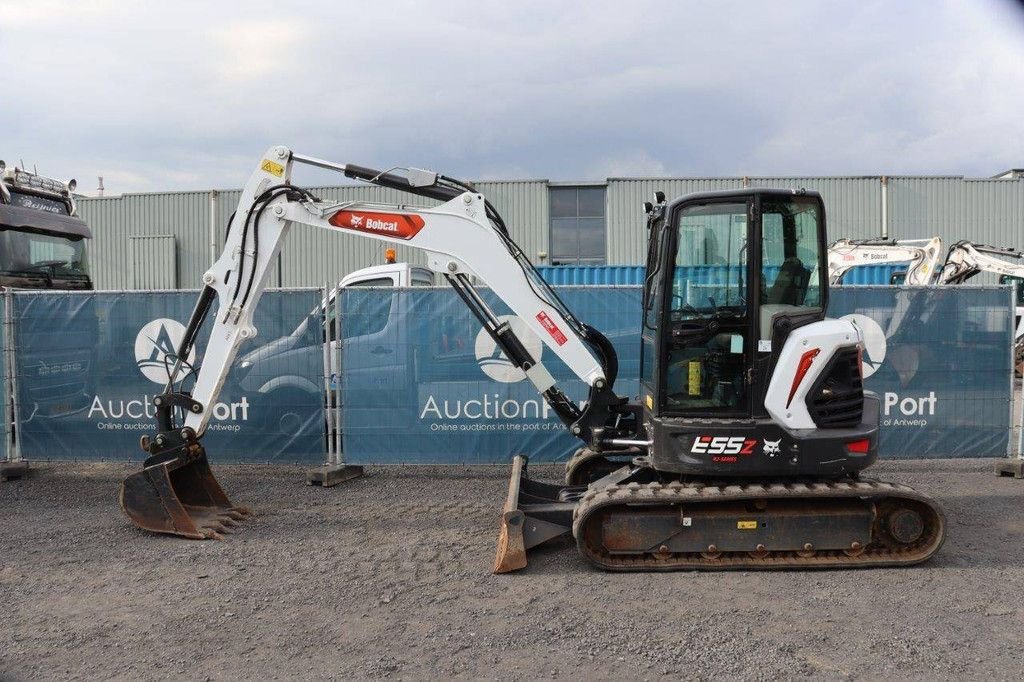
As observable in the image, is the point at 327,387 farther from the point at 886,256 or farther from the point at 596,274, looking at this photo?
the point at 886,256

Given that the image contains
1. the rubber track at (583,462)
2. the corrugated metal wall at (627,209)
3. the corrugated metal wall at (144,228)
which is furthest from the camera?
the corrugated metal wall at (144,228)

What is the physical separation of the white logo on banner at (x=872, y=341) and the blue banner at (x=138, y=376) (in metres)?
5.83

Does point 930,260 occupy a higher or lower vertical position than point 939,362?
higher

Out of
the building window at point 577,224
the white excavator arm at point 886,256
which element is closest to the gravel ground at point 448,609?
the white excavator arm at point 886,256

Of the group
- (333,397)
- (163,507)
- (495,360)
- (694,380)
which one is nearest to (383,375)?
(333,397)

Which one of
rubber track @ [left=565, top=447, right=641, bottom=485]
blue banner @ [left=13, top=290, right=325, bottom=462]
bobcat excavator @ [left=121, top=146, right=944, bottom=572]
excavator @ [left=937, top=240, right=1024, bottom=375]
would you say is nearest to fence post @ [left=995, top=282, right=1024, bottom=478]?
bobcat excavator @ [left=121, top=146, right=944, bottom=572]

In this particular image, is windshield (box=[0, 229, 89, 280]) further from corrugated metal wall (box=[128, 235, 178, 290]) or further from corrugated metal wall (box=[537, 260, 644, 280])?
corrugated metal wall (box=[128, 235, 178, 290])

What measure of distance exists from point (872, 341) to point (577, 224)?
61.8ft

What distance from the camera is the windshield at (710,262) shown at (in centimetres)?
539

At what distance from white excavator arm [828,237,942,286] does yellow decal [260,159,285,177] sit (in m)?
13.7

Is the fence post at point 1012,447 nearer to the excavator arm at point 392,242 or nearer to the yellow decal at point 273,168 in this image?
the excavator arm at point 392,242

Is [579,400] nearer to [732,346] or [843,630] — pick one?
[732,346]

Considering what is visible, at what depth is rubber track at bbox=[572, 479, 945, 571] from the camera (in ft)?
17.3

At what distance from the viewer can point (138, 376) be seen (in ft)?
29.1
